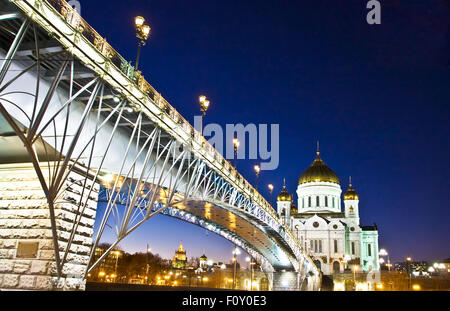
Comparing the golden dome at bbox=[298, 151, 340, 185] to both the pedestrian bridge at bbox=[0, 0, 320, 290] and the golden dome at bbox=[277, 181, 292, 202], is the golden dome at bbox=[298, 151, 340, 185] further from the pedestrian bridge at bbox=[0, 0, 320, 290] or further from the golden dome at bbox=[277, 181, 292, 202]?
the pedestrian bridge at bbox=[0, 0, 320, 290]

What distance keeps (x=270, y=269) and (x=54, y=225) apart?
223 ft

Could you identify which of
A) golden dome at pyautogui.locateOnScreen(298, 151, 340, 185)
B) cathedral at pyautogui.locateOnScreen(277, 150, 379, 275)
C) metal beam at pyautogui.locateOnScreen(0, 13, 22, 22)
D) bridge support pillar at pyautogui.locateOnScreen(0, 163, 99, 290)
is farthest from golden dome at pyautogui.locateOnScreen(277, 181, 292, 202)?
metal beam at pyautogui.locateOnScreen(0, 13, 22, 22)

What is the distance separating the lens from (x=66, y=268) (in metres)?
15.2

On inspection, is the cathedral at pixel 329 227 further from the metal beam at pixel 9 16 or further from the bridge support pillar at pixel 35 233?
the metal beam at pixel 9 16

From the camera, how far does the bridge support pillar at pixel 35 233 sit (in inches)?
584

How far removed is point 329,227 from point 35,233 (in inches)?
3616

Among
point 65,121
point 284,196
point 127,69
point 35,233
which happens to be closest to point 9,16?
point 65,121

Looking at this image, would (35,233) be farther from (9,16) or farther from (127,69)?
(9,16)

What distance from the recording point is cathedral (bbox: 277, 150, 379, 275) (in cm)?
9794

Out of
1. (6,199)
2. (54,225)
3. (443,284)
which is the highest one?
(6,199)

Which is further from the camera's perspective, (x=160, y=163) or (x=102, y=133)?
(x=160, y=163)

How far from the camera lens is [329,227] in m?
99.8
